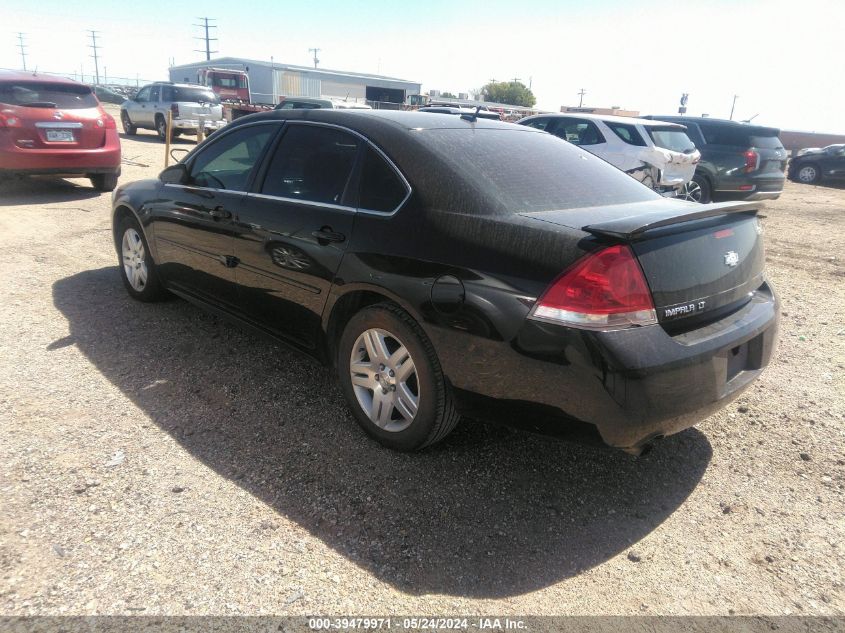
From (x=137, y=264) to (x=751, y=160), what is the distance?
11.1m

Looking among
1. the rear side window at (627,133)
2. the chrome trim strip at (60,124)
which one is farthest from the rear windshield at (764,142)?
the chrome trim strip at (60,124)

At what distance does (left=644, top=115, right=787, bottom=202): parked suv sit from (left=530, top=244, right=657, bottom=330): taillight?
10352 millimetres

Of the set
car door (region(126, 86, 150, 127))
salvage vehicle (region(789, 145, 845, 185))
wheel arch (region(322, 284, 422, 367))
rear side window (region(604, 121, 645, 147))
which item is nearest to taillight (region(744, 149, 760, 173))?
rear side window (region(604, 121, 645, 147))

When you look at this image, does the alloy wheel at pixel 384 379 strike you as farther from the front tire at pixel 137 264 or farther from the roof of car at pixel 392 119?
the front tire at pixel 137 264

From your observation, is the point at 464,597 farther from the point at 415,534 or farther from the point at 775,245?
the point at 775,245

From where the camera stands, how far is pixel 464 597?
2230 mm

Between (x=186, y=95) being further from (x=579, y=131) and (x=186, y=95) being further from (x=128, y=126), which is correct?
(x=579, y=131)

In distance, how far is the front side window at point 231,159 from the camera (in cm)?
388

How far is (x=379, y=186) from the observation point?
306cm

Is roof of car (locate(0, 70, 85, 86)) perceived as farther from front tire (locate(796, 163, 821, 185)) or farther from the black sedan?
front tire (locate(796, 163, 821, 185))

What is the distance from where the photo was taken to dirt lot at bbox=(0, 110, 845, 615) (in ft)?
7.32

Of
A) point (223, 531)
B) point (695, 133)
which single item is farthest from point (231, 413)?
point (695, 133)

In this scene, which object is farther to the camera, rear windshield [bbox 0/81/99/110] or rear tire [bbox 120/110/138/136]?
rear tire [bbox 120/110/138/136]

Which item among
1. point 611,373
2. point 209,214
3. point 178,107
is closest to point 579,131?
point 209,214
